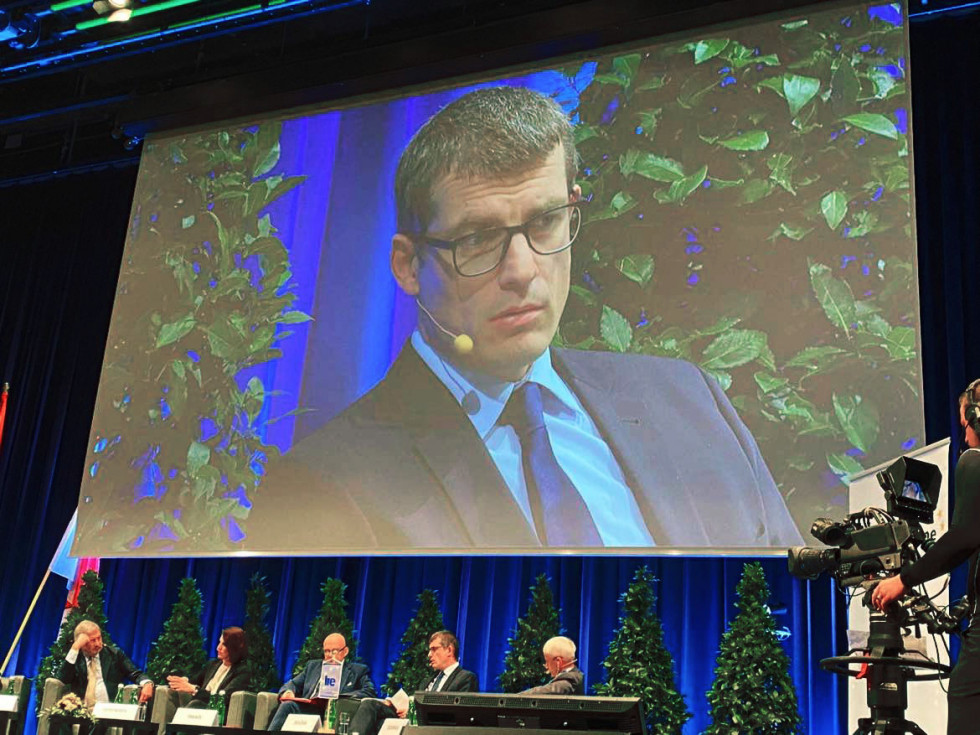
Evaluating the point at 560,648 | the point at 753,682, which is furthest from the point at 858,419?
the point at 560,648

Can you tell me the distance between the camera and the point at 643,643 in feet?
17.4

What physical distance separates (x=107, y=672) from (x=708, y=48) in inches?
186

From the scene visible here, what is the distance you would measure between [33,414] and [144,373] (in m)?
2.92

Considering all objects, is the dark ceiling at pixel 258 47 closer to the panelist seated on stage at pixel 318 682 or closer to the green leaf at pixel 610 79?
the green leaf at pixel 610 79

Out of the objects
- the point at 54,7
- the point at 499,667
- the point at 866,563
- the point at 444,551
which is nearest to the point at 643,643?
the point at 444,551

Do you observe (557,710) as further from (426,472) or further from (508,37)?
(508,37)

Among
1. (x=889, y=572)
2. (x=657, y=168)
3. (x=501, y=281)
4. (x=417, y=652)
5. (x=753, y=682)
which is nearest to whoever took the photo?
(x=889, y=572)

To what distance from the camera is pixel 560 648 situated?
17.3 ft

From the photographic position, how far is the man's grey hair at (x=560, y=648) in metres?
5.27

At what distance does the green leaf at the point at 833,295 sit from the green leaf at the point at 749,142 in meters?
0.67

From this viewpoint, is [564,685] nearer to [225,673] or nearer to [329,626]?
[329,626]

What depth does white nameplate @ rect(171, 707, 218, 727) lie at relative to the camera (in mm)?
4961

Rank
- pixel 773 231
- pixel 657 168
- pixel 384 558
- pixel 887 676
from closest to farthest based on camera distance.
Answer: pixel 887 676 → pixel 773 231 → pixel 657 168 → pixel 384 558

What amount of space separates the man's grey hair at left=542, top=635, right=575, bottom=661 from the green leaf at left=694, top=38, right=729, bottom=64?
9.86 feet
